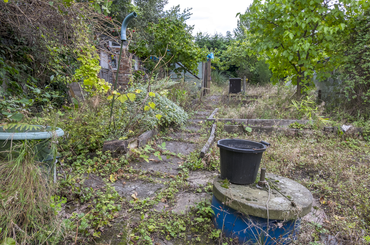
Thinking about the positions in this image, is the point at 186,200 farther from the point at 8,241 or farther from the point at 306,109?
the point at 306,109

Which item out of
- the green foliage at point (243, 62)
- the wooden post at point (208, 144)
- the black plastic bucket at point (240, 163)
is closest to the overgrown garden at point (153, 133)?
the wooden post at point (208, 144)

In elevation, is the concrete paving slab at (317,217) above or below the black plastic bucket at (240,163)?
below

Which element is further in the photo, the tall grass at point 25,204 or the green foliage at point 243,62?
the green foliage at point 243,62

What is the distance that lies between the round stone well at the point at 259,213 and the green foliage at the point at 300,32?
432 centimetres

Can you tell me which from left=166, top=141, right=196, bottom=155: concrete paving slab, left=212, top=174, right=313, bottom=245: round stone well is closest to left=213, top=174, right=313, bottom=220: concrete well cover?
left=212, top=174, right=313, bottom=245: round stone well

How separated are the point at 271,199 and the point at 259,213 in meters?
0.24

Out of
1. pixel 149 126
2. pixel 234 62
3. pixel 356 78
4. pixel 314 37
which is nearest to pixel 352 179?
pixel 149 126

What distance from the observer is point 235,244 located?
1.85 metres

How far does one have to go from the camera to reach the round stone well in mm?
1766

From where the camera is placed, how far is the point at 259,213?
1.77m

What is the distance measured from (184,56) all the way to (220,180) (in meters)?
6.44

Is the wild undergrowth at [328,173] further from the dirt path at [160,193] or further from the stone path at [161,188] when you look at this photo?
the dirt path at [160,193]

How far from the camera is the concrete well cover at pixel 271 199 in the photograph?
1.77m

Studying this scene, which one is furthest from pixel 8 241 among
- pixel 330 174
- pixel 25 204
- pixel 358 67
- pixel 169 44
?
pixel 169 44
